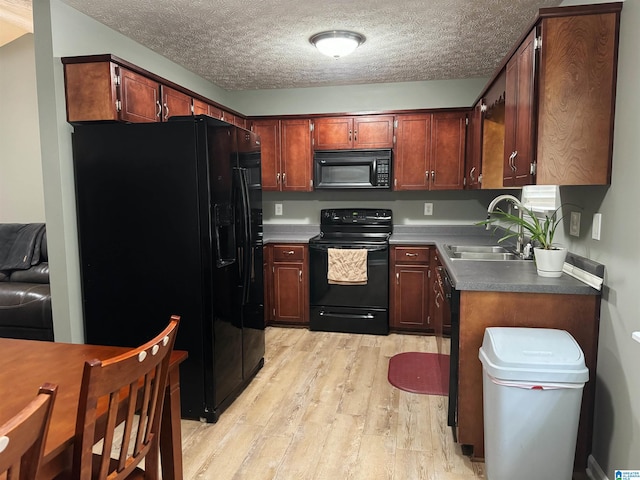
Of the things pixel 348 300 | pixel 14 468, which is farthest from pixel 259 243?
pixel 14 468

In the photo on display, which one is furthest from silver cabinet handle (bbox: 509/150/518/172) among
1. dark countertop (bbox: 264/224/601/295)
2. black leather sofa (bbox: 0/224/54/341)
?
black leather sofa (bbox: 0/224/54/341)

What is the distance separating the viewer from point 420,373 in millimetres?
3141

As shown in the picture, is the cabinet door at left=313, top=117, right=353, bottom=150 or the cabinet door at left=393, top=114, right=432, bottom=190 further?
the cabinet door at left=313, top=117, right=353, bottom=150

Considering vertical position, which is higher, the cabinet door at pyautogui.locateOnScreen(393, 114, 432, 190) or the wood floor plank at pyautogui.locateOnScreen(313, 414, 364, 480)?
the cabinet door at pyautogui.locateOnScreen(393, 114, 432, 190)

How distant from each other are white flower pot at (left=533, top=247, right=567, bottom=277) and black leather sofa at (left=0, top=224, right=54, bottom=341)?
349 cm

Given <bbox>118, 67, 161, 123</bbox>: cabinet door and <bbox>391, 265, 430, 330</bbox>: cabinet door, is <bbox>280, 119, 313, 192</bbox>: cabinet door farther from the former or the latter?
<bbox>118, 67, 161, 123</bbox>: cabinet door

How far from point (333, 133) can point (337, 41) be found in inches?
52.3

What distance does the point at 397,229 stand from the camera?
4.52m

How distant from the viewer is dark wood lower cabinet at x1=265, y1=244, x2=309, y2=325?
4.15 meters

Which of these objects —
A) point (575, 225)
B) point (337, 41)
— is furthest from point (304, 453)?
point (337, 41)

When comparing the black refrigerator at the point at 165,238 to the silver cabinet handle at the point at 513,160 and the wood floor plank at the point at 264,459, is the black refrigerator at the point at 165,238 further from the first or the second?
the silver cabinet handle at the point at 513,160

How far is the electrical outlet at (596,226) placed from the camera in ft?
6.37

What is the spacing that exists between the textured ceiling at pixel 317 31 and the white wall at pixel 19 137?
6.27ft

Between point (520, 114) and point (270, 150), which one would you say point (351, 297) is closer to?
point (270, 150)
